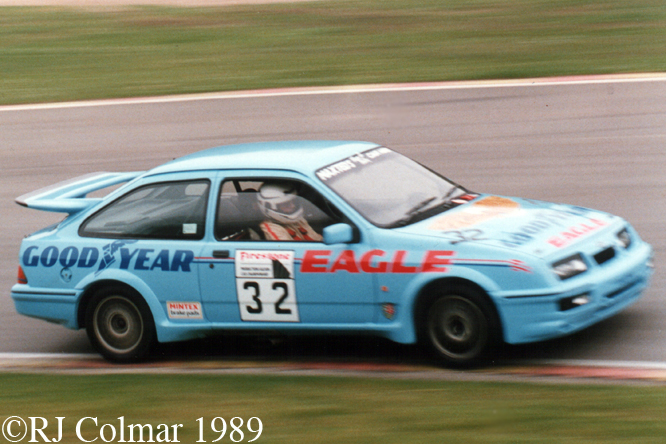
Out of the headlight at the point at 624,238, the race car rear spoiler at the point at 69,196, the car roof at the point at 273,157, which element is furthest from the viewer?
the race car rear spoiler at the point at 69,196

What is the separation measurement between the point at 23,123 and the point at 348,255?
1059 cm

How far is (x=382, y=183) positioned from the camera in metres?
6.93

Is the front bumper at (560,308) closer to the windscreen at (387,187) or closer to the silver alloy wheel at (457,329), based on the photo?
the silver alloy wheel at (457,329)

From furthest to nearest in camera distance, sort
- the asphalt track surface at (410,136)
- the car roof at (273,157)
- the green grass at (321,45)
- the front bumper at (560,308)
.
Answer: the green grass at (321,45)
the asphalt track surface at (410,136)
the car roof at (273,157)
the front bumper at (560,308)

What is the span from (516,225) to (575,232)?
0.39 meters

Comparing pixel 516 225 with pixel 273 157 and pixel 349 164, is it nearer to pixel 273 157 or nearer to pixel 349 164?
pixel 349 164

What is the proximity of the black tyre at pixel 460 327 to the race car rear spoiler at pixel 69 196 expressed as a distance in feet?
9.30

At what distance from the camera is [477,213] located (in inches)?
265

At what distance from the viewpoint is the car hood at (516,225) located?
6.18m

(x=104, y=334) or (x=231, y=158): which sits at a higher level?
(x=231, y=158)

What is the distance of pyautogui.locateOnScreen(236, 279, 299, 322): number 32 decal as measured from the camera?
6.58 m

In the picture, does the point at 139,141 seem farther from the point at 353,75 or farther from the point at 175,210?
the point at 175,210

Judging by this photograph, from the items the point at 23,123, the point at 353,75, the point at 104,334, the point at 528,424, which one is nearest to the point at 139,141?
the point at 23,123

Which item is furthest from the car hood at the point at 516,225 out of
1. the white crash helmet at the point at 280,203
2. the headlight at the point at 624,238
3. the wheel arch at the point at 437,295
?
the white crash helmet at the point at 280,203
